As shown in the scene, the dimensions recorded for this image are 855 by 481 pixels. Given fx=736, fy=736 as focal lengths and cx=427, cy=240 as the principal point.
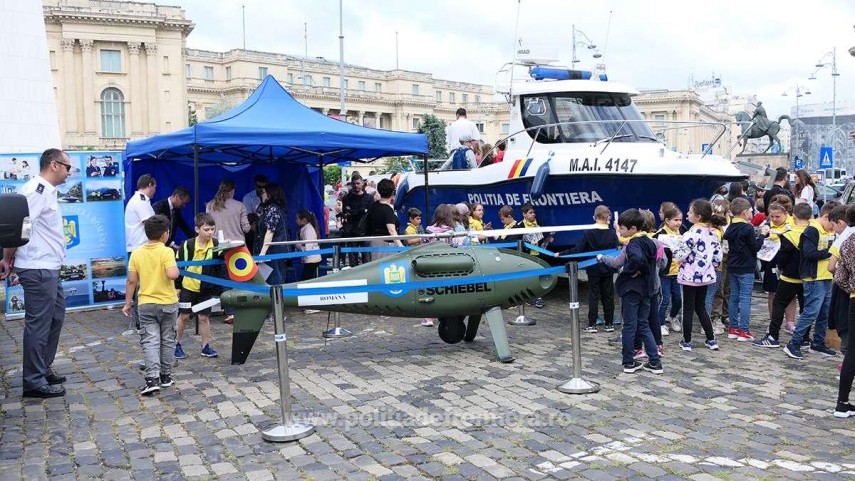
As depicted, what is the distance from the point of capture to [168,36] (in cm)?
7438

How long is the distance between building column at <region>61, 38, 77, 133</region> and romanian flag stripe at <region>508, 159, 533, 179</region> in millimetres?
70671

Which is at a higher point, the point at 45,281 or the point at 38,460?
the point at 45,281

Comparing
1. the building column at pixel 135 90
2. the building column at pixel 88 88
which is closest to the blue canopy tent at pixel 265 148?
the building column at pixel 135 90

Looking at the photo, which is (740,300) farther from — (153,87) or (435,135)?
(153,87)

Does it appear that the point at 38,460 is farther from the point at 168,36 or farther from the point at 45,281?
the point at 168,36

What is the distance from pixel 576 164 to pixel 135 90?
71.8 meters

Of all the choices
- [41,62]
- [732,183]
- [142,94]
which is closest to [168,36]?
[142,94]

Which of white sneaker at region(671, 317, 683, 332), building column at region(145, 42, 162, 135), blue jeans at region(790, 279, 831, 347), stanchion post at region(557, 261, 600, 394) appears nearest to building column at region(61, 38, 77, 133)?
building column at region(145, 42, 162, 135)

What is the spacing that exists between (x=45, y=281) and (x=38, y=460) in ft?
6.15

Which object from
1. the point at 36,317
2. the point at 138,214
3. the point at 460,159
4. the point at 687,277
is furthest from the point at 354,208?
the point at 36,317

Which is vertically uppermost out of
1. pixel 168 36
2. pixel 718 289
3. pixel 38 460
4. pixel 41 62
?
pixel 168 36

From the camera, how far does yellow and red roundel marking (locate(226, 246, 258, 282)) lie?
6.78 meters

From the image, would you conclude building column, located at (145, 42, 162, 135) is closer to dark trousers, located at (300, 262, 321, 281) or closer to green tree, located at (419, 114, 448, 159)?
green tree, located at (419, 114, 448, 159)

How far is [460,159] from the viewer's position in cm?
1294
